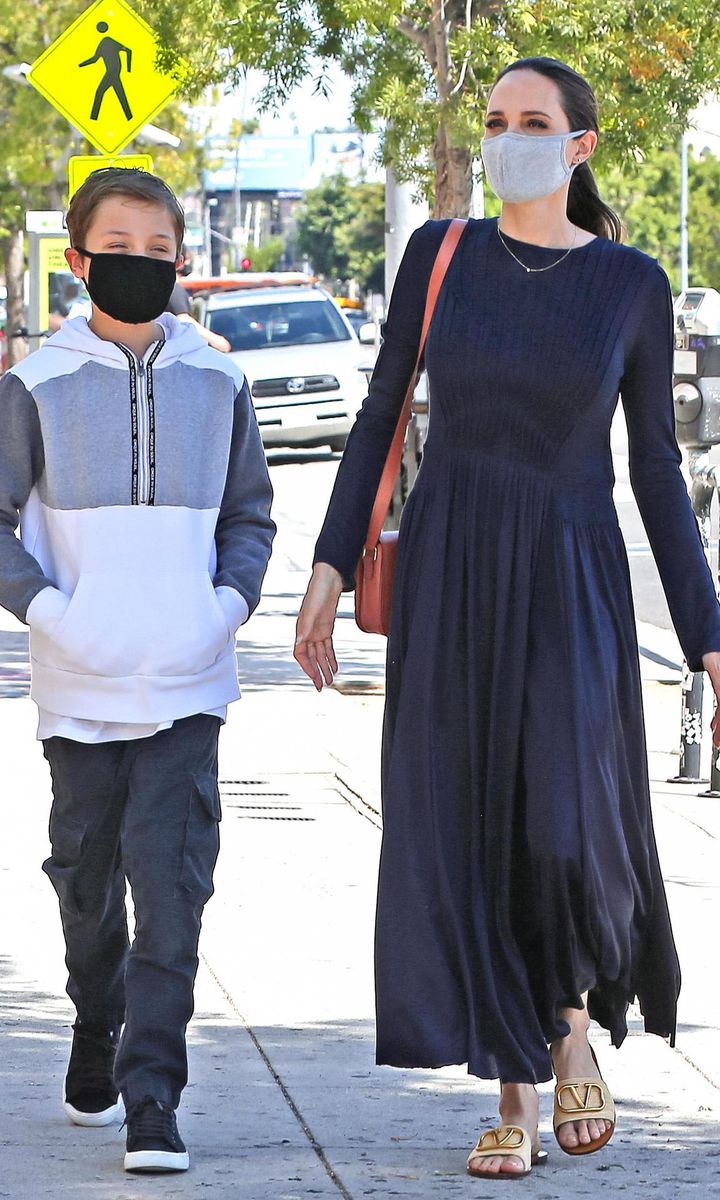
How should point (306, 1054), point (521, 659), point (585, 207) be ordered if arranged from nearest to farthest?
point (521, 659) → point (585, 207) → point (306, 1054)

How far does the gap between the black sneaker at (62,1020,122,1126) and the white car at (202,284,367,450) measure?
17907 millimetres

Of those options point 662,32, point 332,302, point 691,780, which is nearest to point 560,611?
point 691,780

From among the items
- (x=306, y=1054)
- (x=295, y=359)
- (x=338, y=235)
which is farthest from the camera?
(x=338, y=235)

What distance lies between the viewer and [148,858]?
3893 millimetres

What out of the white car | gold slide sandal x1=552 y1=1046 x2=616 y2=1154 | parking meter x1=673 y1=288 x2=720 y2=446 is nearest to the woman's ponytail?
gold slide sandal x1=552 y1=1046 x2=616 y2=1154

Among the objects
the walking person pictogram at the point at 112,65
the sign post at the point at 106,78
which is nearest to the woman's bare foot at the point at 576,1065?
the sign post at the point at 106,78

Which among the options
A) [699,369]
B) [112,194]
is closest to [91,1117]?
[112,194]

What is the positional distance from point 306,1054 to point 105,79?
779 centimetres

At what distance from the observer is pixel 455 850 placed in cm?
383

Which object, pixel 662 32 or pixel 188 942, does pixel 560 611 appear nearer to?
pixel 188 942

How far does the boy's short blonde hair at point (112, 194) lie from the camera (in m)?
3.95

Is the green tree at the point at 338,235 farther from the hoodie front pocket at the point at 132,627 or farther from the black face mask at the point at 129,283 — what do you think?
the hoodie front pocket at the point at 132,627

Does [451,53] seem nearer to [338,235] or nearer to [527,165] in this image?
[527,165]

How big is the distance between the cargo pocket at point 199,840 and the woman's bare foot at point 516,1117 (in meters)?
0.64
